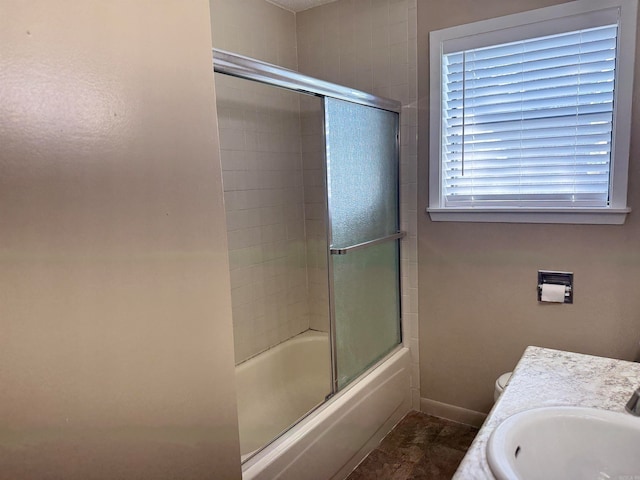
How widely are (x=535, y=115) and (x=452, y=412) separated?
1620 mm

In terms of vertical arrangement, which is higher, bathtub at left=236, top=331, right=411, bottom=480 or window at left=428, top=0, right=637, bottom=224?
window at left=428, top=0, right=637, bottom=224

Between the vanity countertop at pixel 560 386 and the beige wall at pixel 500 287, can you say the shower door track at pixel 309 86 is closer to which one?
the beige wall at pixel 500 287

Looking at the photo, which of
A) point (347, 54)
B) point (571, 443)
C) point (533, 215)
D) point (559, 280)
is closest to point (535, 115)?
point (533, 215)

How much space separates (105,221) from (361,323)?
5.54 ft

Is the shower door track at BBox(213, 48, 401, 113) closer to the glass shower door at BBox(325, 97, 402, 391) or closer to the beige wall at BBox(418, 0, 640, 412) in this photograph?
the glass shower door at BBox(325, 97, 402, 391)

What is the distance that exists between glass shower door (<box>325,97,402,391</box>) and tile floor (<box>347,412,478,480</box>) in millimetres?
425

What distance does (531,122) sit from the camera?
217 centimetres

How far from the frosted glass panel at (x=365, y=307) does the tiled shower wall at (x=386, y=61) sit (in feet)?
0.30

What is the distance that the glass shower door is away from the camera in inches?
81.8

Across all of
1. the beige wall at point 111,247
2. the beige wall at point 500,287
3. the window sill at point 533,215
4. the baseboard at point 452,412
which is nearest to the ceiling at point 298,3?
the beige wall at point 500,287

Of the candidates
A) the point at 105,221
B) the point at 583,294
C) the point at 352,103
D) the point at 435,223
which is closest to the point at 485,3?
the point at 352,103

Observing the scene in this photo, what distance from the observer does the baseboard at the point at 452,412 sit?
8.18 feet

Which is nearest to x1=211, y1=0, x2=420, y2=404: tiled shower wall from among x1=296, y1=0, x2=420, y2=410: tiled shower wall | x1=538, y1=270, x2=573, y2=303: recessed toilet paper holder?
x1=296, y1=0, x2=420, y2=410: tiled shower wall

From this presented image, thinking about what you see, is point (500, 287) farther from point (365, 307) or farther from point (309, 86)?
point (309, 86)
